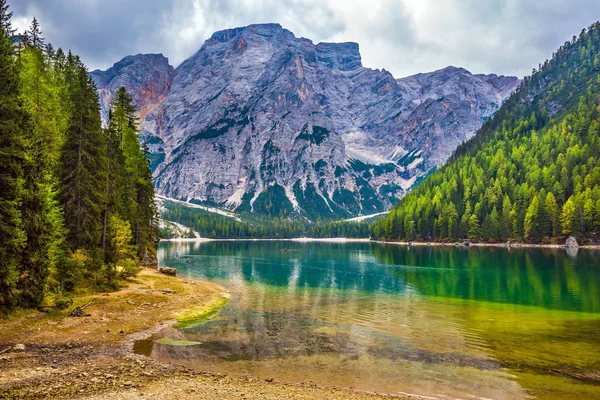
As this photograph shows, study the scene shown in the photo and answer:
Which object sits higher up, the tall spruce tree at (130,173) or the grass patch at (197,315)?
the tall spruce tree at (130,173)

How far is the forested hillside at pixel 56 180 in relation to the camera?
25.8 m

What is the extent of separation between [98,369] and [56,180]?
77.7 feet

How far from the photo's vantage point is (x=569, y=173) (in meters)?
162

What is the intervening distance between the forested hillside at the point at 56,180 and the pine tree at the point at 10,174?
0.06 metres

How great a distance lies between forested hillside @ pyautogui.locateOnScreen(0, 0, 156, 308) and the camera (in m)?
25.8

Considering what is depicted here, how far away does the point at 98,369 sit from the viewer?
19.8 meters

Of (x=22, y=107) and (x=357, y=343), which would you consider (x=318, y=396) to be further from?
(x=22, y=107)

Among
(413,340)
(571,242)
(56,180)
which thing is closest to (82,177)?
(56,180)

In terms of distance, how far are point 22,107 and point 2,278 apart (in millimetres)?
11860

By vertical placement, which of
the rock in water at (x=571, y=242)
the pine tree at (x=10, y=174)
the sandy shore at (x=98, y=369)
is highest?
the pine tree at (x=10, y=174)

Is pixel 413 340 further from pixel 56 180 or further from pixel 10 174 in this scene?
pixel 56 180

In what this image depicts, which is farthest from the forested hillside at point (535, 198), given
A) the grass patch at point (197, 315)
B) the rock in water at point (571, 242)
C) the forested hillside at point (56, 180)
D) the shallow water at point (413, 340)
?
the forested hillside at point (56, 180)

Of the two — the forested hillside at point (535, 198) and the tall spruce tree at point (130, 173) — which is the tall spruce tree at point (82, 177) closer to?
the tall spruce tree at point (130, 173)

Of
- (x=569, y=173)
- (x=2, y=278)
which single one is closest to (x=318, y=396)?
(x=2, y=278)
